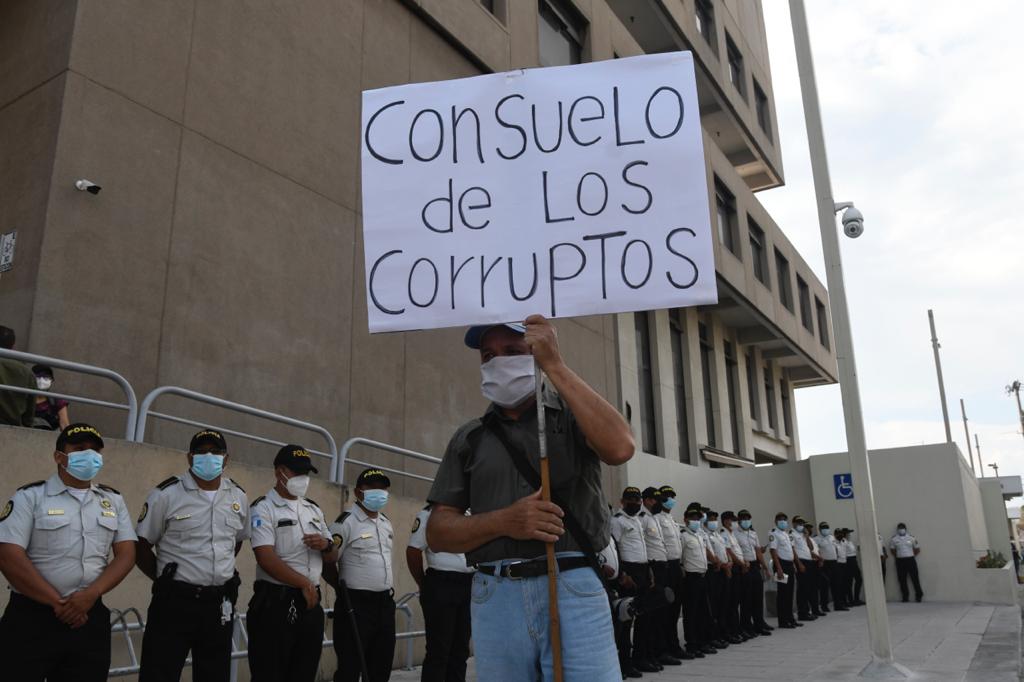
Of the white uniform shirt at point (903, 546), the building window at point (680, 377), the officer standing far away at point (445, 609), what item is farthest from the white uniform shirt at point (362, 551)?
the building window at point (680, 377)

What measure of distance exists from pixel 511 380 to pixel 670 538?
28.6 feet

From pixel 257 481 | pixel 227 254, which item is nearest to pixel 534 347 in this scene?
pixel 257 481

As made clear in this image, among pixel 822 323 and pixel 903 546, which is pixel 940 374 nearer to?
pixel 822 323

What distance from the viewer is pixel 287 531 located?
20.1 feet

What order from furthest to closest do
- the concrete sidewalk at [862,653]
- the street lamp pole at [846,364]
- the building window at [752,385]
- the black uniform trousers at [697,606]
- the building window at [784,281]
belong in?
the building window at [784,281] → the building window at [752,385] → the black uniform trousers at [697,606] → the concrete sidewalk at [862,653] → the street lamp pole at [846,364]

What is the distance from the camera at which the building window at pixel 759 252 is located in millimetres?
29250

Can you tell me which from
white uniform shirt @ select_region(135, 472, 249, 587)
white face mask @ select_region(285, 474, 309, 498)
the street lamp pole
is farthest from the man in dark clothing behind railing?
the street lamp pole

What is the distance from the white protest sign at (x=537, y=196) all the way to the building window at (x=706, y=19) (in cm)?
2684

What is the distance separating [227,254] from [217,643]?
5.58 meters

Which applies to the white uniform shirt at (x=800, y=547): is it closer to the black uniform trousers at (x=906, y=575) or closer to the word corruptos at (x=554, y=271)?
the black uniform trousers at (x=906, y=575)

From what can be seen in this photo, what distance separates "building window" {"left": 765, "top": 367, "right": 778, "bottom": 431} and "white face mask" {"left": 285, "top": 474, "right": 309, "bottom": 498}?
29063 millimetres

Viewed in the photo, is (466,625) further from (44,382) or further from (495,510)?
(495,510)

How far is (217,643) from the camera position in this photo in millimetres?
5242

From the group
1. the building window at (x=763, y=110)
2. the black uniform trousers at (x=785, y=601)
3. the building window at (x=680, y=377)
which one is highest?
the building window at (x=763, y=110)
